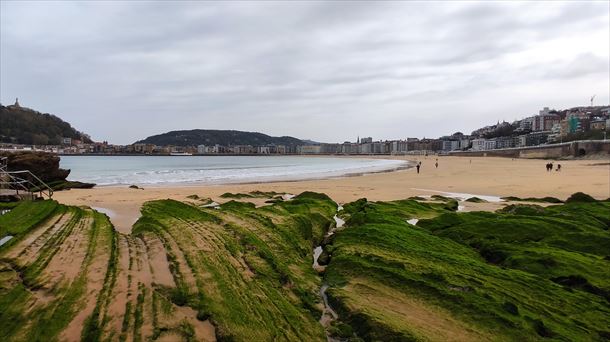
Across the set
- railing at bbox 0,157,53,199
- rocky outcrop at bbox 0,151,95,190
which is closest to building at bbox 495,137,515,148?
rocky outcrop at bbox 0,151,95,190

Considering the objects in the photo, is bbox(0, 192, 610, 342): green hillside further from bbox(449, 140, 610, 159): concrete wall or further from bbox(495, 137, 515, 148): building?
bbox(495, 137, 515, 148): building

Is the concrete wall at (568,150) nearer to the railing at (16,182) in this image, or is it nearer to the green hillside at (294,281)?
the green hillside at (294,281)

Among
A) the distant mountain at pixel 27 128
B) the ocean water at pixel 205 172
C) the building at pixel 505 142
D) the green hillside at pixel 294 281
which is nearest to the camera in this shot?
the green hillside at pixel 294 281


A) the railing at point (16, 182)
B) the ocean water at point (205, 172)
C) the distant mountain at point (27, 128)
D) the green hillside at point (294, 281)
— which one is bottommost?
the ocean water at point (205, 172)

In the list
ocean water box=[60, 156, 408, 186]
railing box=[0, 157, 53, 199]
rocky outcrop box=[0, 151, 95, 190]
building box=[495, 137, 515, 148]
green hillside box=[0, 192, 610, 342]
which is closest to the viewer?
green hillside box=[0, 192, 610, 342]

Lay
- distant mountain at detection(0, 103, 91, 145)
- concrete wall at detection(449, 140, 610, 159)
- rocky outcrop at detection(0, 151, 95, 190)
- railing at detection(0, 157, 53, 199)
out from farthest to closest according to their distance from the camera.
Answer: distant mountain at detection(0, 103, 91, 145) < concrete wall at detection(449, 140, 610, 159) < rocky outcrop at detection(0, 151, 95, 190) < railing at detection(0, 157, 53, 199)

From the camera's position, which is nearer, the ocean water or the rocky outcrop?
the rocky outcrop

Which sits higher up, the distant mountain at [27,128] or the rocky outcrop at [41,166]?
the distant mountain at [27,128]

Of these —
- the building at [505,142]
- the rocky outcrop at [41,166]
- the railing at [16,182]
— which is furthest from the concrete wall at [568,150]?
the railing at [16,182]

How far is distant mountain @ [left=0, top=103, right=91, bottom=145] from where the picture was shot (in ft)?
398

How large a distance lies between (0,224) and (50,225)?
43.5 inches

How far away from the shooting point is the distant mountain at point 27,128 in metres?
121

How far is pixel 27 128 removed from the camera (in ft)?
422

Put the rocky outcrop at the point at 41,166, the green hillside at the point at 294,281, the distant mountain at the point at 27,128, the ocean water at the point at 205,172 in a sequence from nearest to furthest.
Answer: the green hillside at the point at 294,281 → the rocky outcrop at the point at 41,166 → the ocean water at the point at 205,172 → the distant mountain at the point at 27,128
